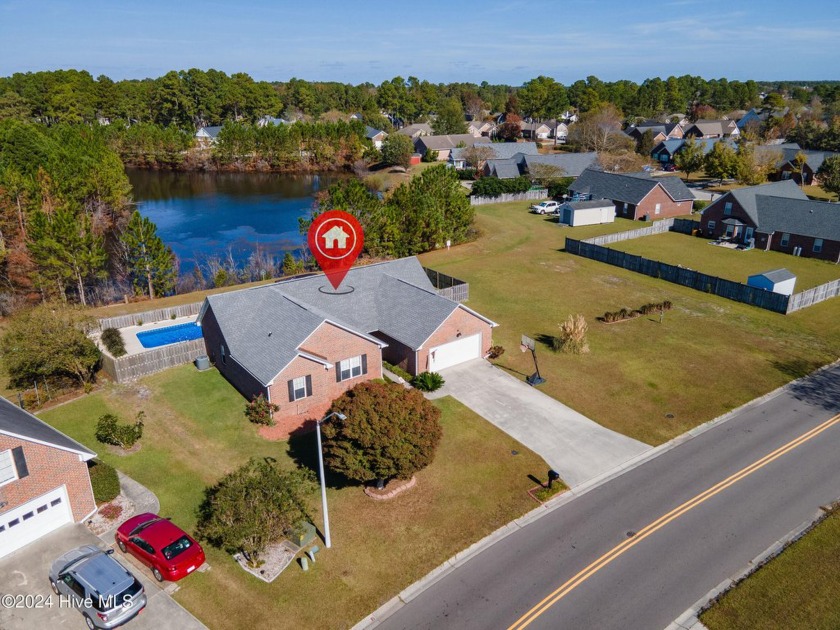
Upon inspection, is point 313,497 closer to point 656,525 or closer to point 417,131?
point 656,525

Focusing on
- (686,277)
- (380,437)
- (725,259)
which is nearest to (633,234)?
(725,259)

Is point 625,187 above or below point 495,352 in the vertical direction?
above

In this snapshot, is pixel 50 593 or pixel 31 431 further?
pixel 31 431

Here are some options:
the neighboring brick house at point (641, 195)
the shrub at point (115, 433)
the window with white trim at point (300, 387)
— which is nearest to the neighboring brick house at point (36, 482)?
the shrub at point (115, 433)

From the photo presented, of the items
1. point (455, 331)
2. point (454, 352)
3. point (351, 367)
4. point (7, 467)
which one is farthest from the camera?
point (454, 352)

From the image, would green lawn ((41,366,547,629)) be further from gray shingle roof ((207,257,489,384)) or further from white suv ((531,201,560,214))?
white suv ((531,201,560,214))

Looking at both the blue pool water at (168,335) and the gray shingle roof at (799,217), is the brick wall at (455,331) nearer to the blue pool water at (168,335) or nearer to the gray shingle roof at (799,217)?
the blue pool water at (168,335)

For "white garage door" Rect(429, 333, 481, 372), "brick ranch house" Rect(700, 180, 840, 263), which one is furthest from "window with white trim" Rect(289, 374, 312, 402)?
"brick ranch house" Rect(700, 180, 840, 263)
